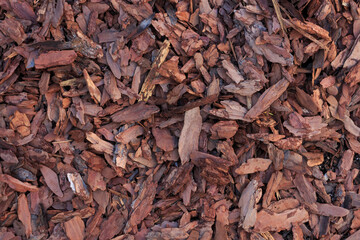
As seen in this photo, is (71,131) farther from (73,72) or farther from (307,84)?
(307,84)

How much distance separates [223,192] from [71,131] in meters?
1.01

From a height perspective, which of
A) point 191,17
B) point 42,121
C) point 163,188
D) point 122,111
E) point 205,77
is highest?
point 191,17

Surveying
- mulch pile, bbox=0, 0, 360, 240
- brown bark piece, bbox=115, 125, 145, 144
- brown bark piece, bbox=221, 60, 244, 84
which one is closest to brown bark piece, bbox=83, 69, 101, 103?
mulch pile, bbox=0, 0, 360, 240

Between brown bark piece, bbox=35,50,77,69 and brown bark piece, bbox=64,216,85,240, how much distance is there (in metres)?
0.92

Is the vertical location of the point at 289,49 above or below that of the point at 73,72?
above

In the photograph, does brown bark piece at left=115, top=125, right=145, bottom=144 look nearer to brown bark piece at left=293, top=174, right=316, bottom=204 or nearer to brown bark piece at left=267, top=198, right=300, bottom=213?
brown bark piece at left=267, top=198, right=300, bottom=213

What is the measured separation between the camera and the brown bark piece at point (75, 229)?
1.91m

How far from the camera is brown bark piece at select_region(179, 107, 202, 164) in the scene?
1.99m

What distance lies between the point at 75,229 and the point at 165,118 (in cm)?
86

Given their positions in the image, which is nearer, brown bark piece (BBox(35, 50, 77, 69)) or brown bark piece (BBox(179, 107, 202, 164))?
brown bark piece (BBox(35, 50, 77, 69))

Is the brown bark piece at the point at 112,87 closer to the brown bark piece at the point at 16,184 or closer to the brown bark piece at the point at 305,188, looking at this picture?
the brown bark piece at the point at 16,184

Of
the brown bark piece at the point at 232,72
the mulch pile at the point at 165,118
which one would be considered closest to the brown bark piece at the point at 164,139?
the mulch pile at the point at 165,118

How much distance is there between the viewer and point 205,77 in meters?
2.00

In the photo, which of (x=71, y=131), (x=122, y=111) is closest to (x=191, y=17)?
(x=122, y=111)
